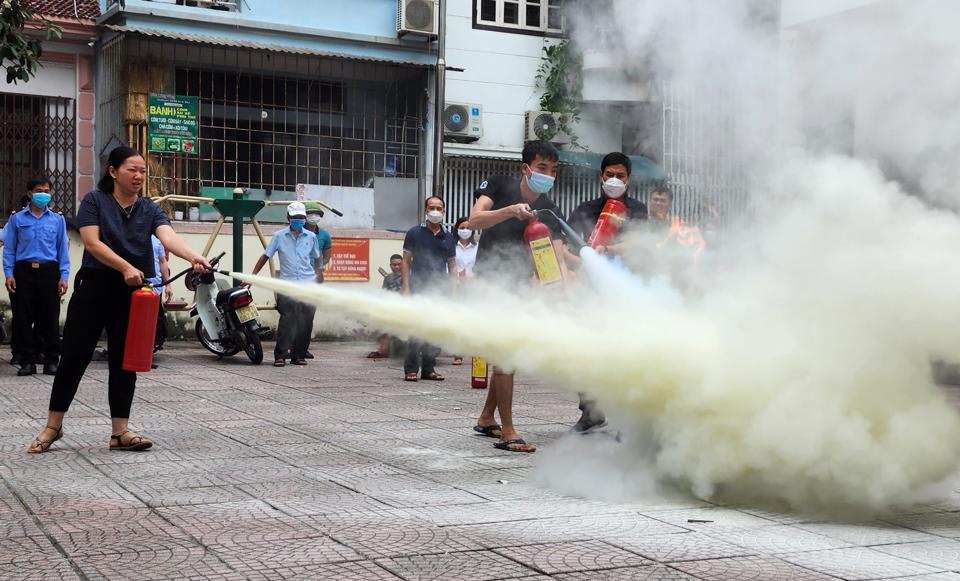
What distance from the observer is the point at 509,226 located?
668 centimetres

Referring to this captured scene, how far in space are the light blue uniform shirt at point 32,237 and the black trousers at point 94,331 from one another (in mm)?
4605

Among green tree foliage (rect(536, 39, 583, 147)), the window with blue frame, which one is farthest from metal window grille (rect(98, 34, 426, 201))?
green tree foliage (rect(536, 39, 583, 147))

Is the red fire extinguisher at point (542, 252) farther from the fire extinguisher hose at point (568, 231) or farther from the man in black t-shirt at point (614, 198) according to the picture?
the man in black t-shirt at point (614, 198)

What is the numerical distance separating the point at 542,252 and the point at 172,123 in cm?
1106

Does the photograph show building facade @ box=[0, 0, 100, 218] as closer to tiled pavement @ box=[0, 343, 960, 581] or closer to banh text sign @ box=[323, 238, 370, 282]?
banh text sign @ box=[323, 238, 370, 282]

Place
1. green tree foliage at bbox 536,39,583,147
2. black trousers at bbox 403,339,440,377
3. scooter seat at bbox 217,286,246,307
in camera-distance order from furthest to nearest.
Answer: green tree foliage at bbox 536,39,583,147, scooter seat at bbox 217,286,246,307, black trousers at bbox 403,339,440,377

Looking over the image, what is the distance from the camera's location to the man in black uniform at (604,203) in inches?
263

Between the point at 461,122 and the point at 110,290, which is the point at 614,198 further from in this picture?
the point at 461,122

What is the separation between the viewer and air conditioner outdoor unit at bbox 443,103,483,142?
59.8 ft

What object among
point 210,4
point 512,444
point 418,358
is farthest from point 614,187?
point 210,4

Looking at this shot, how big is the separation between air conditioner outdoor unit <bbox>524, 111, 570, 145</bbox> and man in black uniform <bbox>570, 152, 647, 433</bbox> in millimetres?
10729

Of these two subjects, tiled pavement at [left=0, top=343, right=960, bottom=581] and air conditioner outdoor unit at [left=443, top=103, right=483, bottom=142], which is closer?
tiled pavement at [left=0, top=343, right=960, bottom=581]

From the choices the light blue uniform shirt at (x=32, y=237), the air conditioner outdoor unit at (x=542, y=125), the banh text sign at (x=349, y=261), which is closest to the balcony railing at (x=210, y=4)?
the banh text sign at (x=349, y=261)

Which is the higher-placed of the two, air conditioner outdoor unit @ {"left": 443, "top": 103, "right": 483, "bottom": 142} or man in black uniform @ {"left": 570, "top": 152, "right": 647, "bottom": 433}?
air conditioner outdoor unit @ {"left": 443, "top": 103, "right": 483, "bottom": 142}
